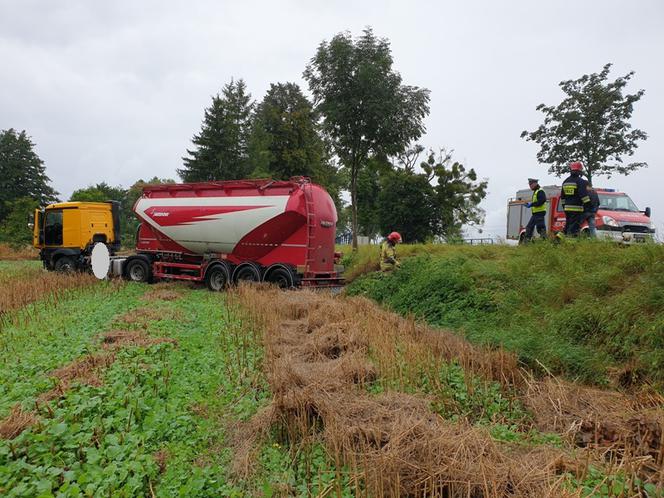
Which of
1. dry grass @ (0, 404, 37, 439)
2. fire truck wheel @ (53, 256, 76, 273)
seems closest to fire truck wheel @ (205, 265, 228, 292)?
fire truck wheel @ (53, 256, 76, 273)

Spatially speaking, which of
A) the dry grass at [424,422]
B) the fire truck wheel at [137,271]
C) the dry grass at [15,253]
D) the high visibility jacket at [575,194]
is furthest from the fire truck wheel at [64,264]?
the high visibility jacket at [575,194]

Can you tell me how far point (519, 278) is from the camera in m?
7.91

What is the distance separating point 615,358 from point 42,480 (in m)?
5.82

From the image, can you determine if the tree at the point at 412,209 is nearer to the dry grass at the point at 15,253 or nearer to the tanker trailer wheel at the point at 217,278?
the tanker trailer wheel at the point at 217,278

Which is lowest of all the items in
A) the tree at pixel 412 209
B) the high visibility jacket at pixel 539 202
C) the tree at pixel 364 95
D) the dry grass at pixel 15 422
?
the dry grass at pixel 15 422

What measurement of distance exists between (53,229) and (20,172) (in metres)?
39.8

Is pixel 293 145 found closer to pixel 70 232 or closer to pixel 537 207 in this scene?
pixel 70 232

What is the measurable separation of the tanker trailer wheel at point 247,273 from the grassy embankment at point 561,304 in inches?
148

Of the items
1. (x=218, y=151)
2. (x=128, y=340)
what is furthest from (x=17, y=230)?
(x=128, y=340)

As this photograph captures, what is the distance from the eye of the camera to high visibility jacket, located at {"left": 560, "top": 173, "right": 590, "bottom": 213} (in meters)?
9.05

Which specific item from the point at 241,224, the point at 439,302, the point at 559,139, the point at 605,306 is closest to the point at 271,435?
the point at 605,306

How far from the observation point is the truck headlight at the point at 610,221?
12.0 meters

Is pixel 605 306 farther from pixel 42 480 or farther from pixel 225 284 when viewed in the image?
pixel 225 284

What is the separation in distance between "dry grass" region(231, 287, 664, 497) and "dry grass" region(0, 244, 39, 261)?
30430 millimetres
